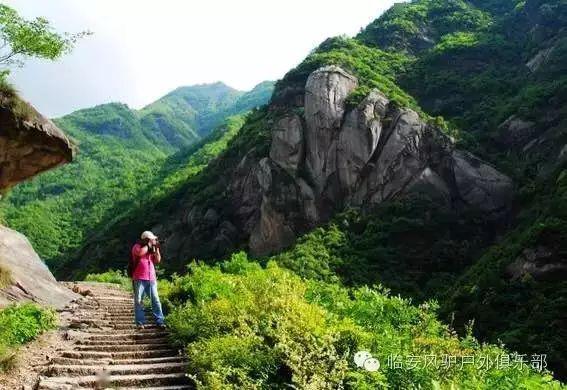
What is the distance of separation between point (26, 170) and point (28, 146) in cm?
148

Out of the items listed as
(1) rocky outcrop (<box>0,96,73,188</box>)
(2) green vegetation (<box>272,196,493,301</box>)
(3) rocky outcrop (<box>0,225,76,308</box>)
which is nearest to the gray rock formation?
(2) green vegetation (<box>272,196,493,301</box>)

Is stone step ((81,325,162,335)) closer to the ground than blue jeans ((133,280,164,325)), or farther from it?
closer to the ground

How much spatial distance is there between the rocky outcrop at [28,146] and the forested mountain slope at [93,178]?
25638 mm

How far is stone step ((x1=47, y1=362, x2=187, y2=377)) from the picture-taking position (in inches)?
350

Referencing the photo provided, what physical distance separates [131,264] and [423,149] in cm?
3414

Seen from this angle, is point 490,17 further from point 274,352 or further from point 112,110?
point 112,110

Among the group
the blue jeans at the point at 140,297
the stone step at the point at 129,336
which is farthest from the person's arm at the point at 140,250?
the stone step at the point at 129,336

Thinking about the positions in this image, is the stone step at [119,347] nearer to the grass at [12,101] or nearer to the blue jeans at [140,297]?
the blue jeans at [140,297]

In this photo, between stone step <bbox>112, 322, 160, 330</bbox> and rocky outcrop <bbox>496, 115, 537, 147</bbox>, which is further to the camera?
rocky outcrop <bbox>496, 115, 537, 147</bbox>

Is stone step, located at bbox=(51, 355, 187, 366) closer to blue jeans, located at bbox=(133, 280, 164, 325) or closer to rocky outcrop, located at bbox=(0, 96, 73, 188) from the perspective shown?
blue jeans, located at bbox=(133, 280, 164, 325)

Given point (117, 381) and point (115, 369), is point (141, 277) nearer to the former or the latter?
point (115, 369)

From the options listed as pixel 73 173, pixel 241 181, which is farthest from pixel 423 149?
pixel 73 173

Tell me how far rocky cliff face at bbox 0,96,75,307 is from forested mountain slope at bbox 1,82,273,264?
84.9 ft

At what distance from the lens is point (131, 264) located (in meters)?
12.9
